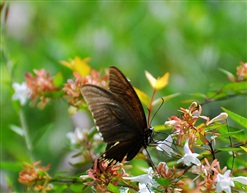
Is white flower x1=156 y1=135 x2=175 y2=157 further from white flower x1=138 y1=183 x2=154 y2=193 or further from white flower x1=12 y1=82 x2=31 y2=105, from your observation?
white flower x1=12 y1=82 x2=31 y2=105

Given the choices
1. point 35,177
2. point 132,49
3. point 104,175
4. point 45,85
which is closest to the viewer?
point 104,175

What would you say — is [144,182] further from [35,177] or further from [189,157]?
[35,177]

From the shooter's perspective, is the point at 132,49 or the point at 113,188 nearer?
the point at 113,188

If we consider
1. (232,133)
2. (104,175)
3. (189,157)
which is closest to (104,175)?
(104,175)

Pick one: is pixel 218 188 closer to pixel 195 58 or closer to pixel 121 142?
pixel 121 142

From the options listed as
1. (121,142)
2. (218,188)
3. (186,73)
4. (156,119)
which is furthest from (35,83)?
(186,73)

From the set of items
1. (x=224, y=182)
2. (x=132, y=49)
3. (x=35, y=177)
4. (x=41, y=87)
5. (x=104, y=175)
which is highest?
(x=132, y=49)
